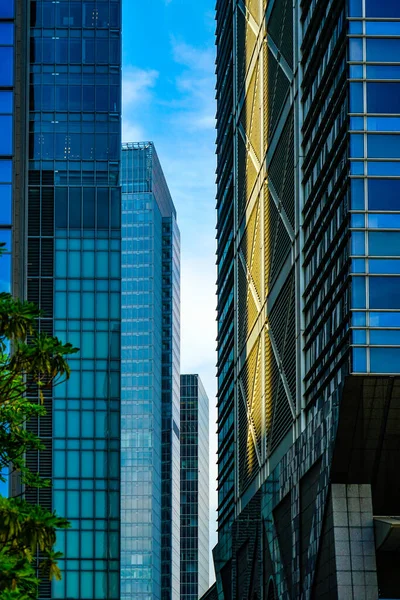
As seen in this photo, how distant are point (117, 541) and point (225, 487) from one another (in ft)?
64.3

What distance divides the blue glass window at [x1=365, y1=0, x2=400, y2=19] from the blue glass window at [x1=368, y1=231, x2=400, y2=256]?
959 centimetres

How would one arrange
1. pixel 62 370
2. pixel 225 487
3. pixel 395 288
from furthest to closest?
1. pixel 225 487
2. pixel 395 288
3. pixel 62 370

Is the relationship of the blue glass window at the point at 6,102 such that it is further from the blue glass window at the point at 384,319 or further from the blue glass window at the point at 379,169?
the blue glass window at the point at 384,319

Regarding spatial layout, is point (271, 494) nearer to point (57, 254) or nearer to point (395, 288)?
point (395, 288)

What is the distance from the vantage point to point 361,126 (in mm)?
59406

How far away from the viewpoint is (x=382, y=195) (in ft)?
194

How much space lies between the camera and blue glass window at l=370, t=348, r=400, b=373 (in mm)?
56347

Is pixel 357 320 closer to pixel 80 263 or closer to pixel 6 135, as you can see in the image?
pixel 6 135

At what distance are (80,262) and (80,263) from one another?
0.08 m

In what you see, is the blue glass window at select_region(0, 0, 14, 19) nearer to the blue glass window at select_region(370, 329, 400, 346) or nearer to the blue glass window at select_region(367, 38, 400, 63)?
the blue glass window at select_region(367, 38, 400, 63)

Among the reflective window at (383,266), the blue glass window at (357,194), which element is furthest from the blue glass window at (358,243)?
the blue glass window at (357,194)

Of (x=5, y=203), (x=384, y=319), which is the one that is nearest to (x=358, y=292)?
(x=384, y=319)

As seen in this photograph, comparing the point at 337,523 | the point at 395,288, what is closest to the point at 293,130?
the point at 395,288

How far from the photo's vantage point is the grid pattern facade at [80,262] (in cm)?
10188
